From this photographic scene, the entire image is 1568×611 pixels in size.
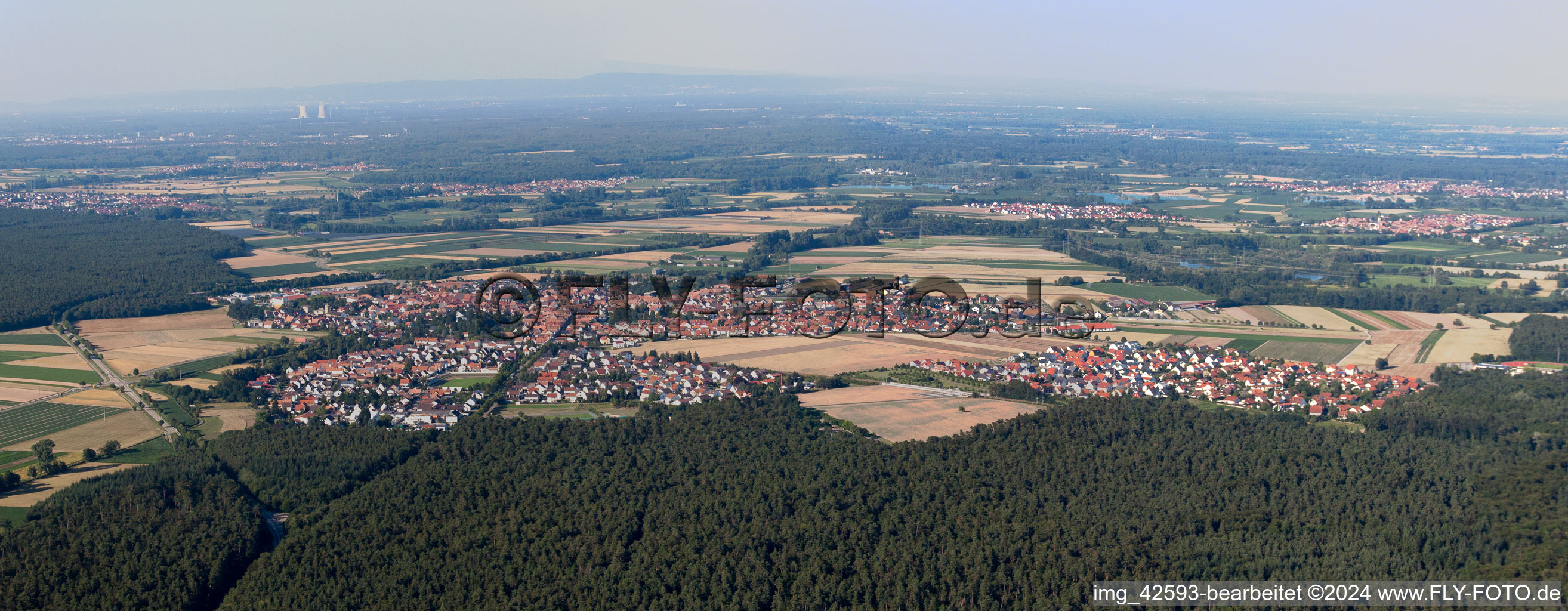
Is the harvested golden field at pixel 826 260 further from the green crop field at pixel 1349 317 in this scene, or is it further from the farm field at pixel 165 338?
the farm field at pixel 165 338

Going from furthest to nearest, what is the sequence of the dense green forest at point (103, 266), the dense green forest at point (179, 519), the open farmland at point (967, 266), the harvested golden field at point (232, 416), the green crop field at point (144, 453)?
Result: the open farmland at point (967, 266) < the dense green forest at point (103, 266) < the harvested golden field at point (232, 416) < the green crop field at point (144, 453) < the dense green forest at point (179, 519)

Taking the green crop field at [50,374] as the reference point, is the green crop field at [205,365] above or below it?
above

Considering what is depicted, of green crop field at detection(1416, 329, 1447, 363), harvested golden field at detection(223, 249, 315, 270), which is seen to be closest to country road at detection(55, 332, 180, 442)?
harvested golden field at detection(223, 249, 315, 270)

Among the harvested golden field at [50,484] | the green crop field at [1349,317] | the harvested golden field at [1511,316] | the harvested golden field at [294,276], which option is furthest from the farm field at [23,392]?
the harvested golden field at [1511,316]

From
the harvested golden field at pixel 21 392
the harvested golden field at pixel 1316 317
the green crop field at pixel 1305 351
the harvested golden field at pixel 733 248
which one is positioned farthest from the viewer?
the harvested golden field at pixel 733 248

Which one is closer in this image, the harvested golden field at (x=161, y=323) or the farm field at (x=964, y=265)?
the harvested golden field at (x=161, y=323)
